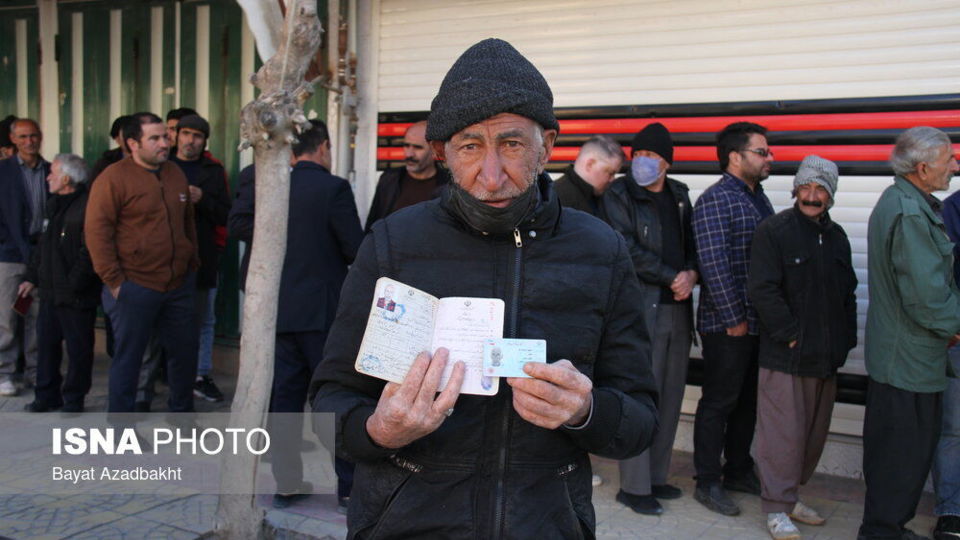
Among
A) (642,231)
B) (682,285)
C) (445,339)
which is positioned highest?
(642,231)

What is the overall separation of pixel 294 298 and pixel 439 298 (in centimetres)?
324

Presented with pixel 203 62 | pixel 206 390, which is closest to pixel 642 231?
pixel 206 390

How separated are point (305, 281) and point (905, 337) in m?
3.28

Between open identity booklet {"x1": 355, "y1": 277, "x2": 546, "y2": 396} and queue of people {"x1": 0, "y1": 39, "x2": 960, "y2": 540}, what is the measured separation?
0.04 meters

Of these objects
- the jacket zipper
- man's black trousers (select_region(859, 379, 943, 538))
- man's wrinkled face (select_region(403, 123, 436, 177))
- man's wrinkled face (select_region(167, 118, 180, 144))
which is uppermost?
man's wrinkled face (select_region(167, 118, 180, 144))

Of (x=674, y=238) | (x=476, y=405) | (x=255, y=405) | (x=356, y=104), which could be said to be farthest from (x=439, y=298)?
(x=356, y=104)

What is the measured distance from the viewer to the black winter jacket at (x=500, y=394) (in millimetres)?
1787

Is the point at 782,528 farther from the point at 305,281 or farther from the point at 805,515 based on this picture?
the point at 305,281

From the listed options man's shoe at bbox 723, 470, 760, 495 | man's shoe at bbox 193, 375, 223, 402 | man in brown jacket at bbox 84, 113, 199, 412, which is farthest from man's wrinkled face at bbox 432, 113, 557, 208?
man's shoe at bbox 193, 375, 223, 402

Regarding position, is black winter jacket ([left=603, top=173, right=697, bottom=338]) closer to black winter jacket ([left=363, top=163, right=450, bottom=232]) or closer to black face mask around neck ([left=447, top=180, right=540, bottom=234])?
black winter jacket ([left=363, top=163, right=450, bottom=232])

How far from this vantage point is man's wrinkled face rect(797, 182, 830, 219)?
4500 millimetres

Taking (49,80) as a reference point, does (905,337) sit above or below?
below

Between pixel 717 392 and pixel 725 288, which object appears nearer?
pixel 725 288

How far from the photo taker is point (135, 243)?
5.65 m
